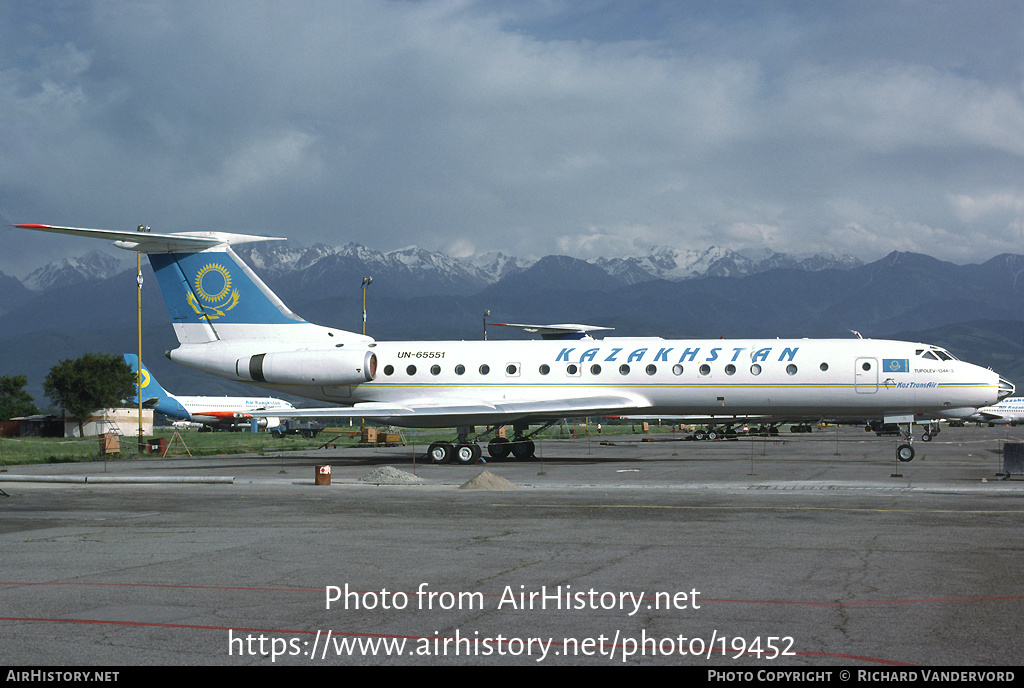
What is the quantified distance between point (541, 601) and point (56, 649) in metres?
3.83

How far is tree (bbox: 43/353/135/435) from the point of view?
A: 106m

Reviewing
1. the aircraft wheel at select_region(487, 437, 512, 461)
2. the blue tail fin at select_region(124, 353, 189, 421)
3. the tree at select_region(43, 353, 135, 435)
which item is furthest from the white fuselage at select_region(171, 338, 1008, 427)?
the tree at select_region(43, 353, 135, 435)

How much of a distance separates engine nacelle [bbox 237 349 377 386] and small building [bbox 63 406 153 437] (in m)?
55.6

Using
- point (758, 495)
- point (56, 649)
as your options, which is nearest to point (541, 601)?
point (56, 649)

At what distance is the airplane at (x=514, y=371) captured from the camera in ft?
96.5

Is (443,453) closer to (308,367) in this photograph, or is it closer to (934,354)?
(308,367)

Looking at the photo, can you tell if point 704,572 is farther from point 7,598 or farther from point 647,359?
point 647,359

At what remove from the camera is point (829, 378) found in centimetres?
2941

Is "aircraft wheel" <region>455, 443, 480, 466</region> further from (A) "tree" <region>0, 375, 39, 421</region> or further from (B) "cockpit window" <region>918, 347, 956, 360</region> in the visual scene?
(A) "tree" <region>0, 375, 39, 421</region>

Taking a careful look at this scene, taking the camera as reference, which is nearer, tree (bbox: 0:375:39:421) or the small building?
the small building

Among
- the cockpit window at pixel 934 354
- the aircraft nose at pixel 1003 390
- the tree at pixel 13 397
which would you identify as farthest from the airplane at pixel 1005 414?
the tree at pixel 13 397

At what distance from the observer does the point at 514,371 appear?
31203 millimetres

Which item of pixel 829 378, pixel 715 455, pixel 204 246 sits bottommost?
pixel 715 455

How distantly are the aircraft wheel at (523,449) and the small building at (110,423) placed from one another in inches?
2272
